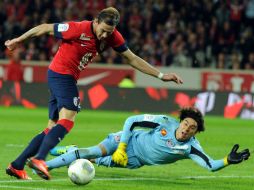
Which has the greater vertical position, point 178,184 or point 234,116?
point 178,184

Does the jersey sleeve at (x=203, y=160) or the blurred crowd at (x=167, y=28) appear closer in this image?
the jersey sleeve at (x=203, y=160)

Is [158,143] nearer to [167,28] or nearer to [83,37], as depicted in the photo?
[83,37]

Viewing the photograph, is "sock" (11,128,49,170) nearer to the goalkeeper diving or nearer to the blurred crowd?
the goalkeeper diving

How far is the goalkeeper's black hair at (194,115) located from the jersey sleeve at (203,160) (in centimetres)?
23

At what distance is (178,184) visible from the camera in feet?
29.4

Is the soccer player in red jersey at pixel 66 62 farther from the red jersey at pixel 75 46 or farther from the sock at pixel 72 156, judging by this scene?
the sock at pixel 72 156

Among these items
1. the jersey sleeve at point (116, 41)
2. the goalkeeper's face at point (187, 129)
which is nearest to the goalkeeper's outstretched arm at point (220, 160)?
the goalkeeper's face at point (187, 129)

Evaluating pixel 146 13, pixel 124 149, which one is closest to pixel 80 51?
pixel 124 149

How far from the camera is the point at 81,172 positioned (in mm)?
8375

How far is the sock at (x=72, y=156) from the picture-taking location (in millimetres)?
8820

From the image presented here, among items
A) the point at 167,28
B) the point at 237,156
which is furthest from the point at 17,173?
the point at 167,28

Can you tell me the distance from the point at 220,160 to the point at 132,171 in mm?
1677

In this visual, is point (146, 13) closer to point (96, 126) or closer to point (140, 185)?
point (96, 126)

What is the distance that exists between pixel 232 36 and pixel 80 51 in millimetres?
17739
